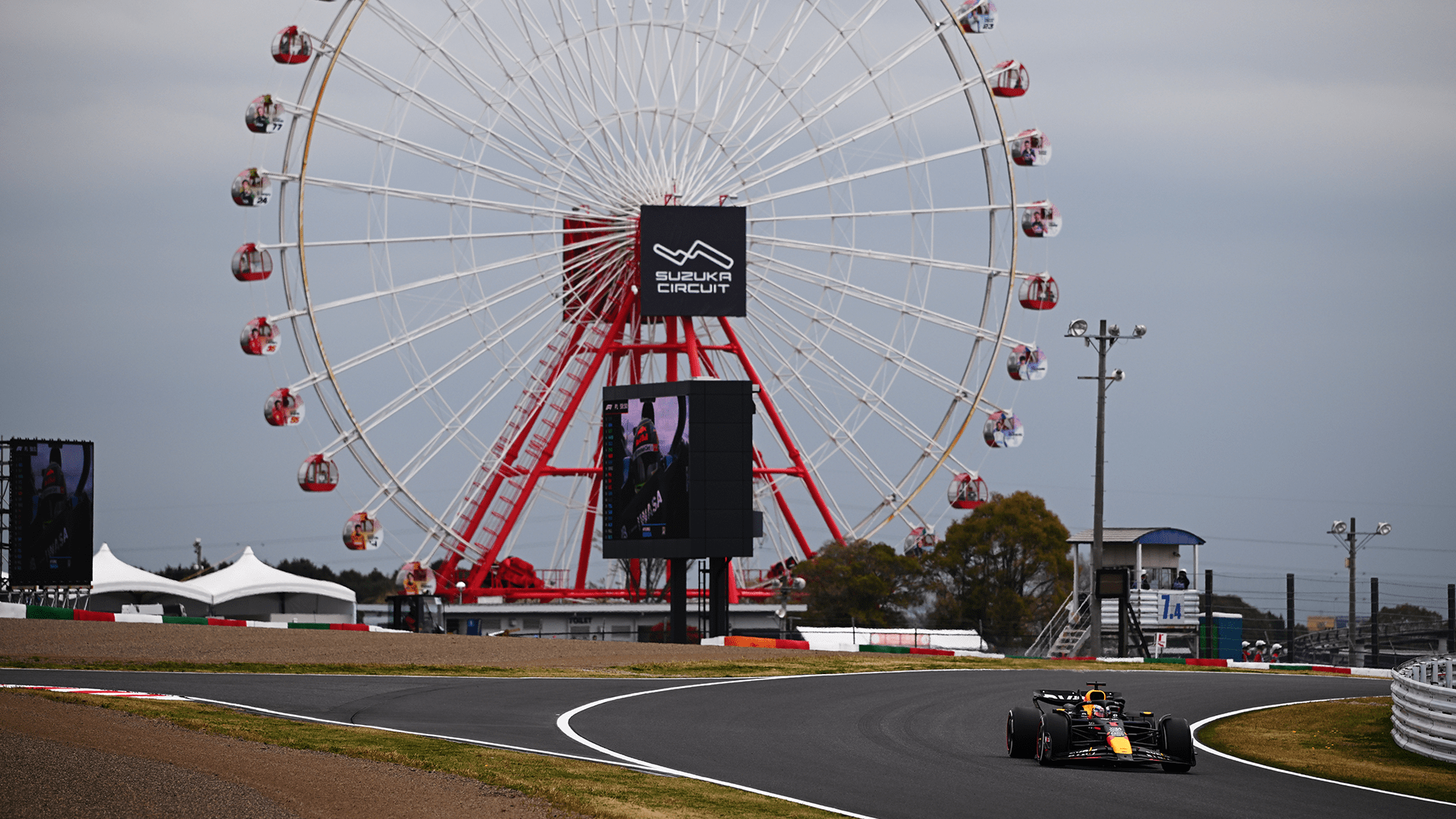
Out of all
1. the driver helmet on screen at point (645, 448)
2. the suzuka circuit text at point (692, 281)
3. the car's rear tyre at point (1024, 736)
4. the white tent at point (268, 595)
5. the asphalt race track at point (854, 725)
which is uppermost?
the suzuka circuit text at point (692, 281)

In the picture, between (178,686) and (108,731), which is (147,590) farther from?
(108,731)

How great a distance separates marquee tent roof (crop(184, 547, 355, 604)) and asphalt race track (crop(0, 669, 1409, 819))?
4153 cm

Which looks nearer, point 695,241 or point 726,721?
point 726,721

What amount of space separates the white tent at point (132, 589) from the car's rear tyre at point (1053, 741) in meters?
55.5

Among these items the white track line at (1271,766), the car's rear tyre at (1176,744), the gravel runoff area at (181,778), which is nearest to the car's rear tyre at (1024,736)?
the car's rear tyre at (1176,744)

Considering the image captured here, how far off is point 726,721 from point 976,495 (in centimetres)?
3132

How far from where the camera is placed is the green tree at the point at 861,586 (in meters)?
68.1

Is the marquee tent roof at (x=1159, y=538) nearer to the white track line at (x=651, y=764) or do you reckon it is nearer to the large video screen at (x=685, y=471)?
the large video screen at (x=685, y=471)

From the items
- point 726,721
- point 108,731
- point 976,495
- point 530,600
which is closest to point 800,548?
point 976,495

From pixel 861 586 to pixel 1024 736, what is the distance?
164ft

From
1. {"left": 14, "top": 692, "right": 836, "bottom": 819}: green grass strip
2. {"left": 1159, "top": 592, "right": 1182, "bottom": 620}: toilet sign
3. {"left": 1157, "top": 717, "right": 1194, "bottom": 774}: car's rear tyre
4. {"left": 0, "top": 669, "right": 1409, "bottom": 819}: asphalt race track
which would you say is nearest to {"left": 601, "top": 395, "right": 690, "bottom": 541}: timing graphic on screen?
{"left": 0, "top": 669, "right": 1409, "bottom": 819}: asphalt race track

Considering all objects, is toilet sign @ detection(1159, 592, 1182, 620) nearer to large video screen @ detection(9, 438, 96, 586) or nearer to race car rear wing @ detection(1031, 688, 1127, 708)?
race car rear wing @ detection(1031, 688, 1127, 708)

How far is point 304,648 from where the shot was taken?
36.0m

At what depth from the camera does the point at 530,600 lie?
2375 inches
